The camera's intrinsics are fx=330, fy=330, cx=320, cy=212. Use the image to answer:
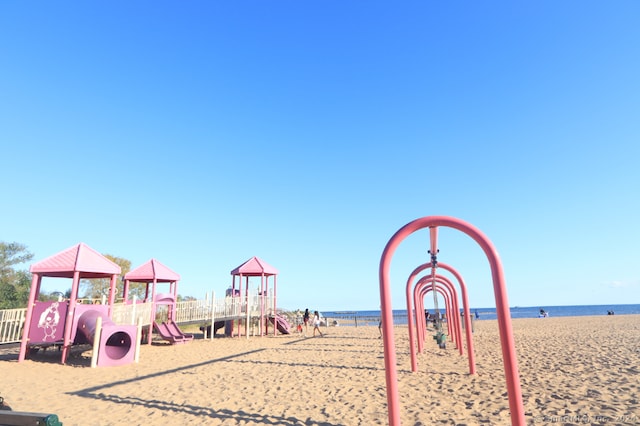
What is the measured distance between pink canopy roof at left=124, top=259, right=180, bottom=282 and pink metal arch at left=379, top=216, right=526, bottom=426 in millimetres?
16194

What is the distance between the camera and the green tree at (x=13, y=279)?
2773 cm

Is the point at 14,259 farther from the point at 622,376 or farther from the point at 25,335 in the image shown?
the point at 622,376

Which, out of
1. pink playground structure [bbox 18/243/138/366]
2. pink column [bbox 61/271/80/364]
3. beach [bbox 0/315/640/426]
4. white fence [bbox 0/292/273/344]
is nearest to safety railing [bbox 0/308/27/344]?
beach [bbox 0/315/640/426]

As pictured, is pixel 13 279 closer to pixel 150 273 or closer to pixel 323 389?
pixel 150 273

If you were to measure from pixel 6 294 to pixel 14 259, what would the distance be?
6.87 meters

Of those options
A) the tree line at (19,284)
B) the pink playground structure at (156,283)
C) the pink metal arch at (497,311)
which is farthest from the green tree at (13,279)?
the pink metal arch at (497,311)

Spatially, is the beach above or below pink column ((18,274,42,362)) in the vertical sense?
below

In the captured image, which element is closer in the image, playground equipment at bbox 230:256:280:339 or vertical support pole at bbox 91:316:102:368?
vertical support pole at bbox 91:316:102:368

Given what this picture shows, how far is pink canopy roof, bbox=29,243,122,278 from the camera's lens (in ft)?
38.3

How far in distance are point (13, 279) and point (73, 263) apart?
28413 millimetres

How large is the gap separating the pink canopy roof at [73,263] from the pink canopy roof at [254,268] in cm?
943

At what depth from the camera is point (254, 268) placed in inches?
858

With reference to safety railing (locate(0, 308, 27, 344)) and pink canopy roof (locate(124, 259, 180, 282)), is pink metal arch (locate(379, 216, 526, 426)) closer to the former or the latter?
safety railing (locate(0, 308, 27, 344))

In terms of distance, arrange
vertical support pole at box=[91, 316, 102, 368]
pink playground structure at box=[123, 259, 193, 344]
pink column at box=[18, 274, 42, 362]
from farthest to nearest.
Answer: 1. pink playground structure at box=[123, 259, 193, 344]
2. pink column at box=[18, 274, 42, 362]
3. vertical support pole at box=[91, 316, 102, 368]
